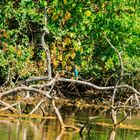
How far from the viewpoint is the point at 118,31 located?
92.0 feet

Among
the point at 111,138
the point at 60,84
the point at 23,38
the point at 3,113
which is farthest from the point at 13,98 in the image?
the point at 111,138

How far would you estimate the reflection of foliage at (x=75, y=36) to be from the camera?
24.1 metres

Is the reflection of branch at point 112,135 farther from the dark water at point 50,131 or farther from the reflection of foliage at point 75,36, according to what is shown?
the reflection of foliage at point 75,36

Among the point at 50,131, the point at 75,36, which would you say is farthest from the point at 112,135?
the point at 75,36

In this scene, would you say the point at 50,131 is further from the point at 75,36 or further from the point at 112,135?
the point at 75,36

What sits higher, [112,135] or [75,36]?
[75,36]

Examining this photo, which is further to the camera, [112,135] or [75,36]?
[75,36]

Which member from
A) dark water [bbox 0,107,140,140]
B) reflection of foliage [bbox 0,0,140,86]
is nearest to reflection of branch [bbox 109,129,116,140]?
dark water [bbox 0,107,140,140]

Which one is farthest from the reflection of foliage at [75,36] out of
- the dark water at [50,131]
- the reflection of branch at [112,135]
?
the reflection of branch at [112,135]

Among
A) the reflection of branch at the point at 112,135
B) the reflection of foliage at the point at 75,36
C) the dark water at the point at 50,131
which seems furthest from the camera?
the reflection of foliage at the point at 75,36

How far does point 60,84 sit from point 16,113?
32.5 feet

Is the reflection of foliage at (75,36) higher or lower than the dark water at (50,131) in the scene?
higher

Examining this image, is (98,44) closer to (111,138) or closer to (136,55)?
(136,55)

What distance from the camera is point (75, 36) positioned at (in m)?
25.3
